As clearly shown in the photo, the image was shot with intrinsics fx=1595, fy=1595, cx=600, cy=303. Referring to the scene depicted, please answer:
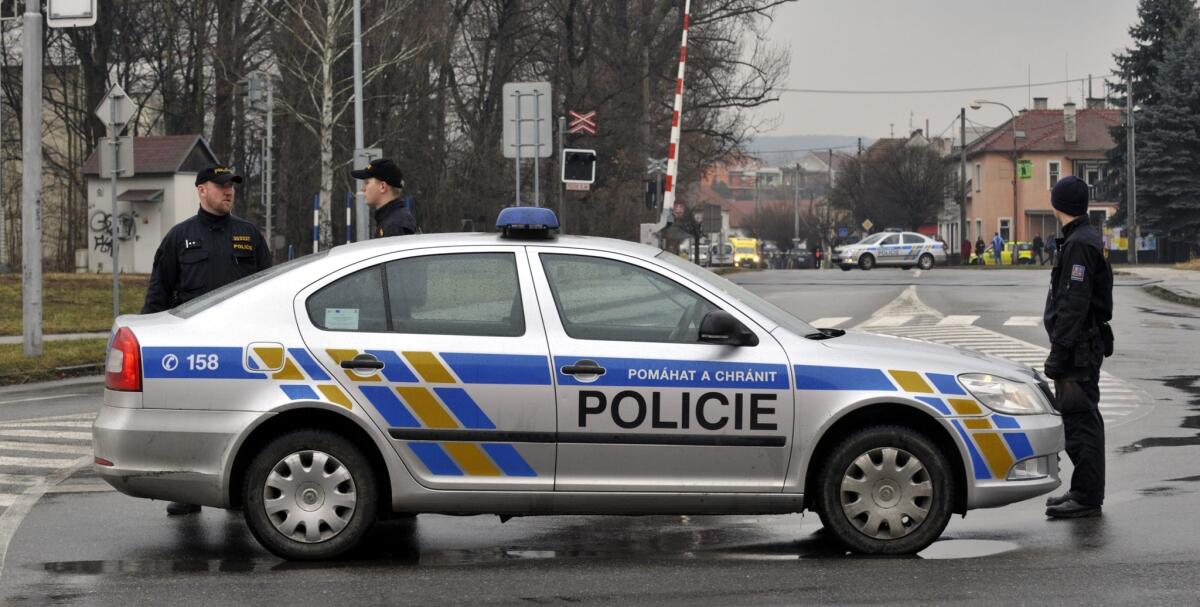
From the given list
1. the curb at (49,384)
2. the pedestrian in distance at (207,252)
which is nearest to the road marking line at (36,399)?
the curb at (49,384)

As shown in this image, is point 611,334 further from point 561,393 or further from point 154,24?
point 154,24

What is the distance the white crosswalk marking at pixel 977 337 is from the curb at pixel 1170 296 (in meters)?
4.93

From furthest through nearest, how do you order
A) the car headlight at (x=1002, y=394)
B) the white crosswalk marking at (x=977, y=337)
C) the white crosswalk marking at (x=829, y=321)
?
the white crosswalk marking at (x=829, y=321) → the white crosswalk marking at (x=977, y=337) → the car headlight at (x=1002, y=394)

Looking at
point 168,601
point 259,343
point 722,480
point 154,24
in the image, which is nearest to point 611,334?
point 722,480

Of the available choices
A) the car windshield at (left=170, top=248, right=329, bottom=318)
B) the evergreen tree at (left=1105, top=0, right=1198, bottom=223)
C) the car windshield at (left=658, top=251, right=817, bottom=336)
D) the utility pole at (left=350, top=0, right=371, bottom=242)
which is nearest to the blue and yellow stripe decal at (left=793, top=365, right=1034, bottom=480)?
the car windshield at (left=658, top=251, right=817, bottom=336)

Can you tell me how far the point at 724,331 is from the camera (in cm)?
671

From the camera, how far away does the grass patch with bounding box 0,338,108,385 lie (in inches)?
645

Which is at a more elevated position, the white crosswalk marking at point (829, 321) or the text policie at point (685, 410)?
the text policie at point (685, 410)

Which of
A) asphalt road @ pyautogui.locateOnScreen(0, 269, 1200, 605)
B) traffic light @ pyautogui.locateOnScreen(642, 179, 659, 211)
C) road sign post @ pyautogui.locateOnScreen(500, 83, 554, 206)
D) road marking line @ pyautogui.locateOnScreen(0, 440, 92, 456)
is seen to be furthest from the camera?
traffic light @ pyautogui.locateOnScreen(642, 179, 659, 211)

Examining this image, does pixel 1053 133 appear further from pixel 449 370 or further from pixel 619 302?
pixel 449 370

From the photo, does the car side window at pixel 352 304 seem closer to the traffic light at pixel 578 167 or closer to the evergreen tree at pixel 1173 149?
the traffic light at pixel 578 167

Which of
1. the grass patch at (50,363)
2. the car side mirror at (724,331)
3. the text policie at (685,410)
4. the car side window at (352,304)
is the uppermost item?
the car side window at (352,304)

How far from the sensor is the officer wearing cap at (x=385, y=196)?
8.84 meters

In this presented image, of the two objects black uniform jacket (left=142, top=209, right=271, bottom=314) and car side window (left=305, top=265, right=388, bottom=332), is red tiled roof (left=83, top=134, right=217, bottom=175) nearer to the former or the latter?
black uniform jacket (left=142, top=209, right=271, bottom=314)
